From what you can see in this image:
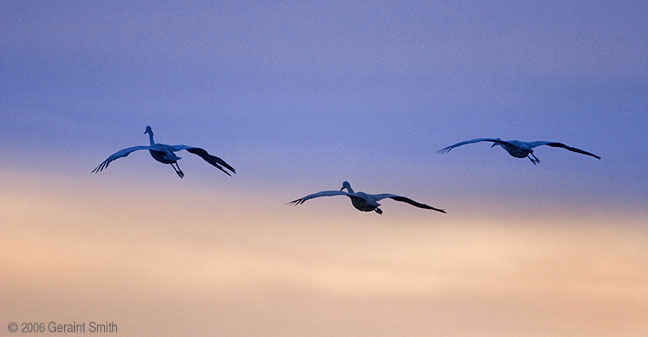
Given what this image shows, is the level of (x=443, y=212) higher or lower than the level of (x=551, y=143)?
lower

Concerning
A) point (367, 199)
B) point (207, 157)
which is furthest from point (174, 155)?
point (367, 199)

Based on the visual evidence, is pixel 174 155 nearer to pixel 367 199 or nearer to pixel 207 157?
pixel 207 157

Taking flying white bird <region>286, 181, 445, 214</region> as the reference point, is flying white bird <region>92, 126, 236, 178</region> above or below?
above

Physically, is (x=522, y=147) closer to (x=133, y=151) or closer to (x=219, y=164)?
(x=219, y=164)

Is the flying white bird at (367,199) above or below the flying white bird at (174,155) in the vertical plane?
below

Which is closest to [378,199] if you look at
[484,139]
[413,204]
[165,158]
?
[413,204]

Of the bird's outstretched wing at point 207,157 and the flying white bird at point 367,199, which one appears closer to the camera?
the flying white bird at point 367,199

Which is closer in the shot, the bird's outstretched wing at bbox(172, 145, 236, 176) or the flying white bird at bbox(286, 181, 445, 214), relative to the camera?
the flying white bird at bbox(286, 181, 445, 214)

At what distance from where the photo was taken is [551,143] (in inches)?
2229

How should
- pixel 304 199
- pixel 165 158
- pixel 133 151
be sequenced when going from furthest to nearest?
pixel 165 158 → pixel 133 151 → pixel 304 199

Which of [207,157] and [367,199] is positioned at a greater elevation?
[207,157]

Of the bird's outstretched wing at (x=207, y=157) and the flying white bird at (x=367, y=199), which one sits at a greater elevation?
the bird's outstretched wing at (x=207, y=157)

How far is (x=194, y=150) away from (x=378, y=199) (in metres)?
8.37

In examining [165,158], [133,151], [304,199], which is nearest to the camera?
[304,199]
